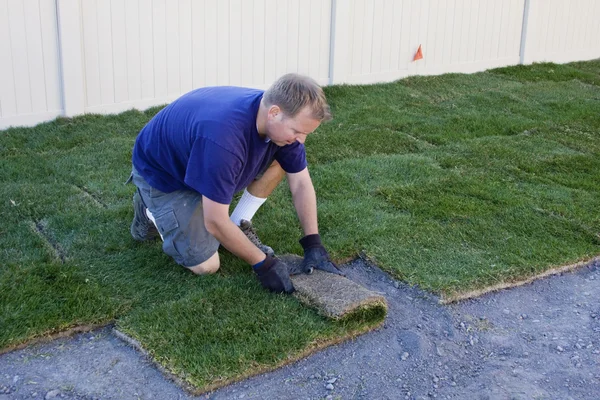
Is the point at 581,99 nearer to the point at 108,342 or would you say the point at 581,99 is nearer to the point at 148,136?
the point at 148,136

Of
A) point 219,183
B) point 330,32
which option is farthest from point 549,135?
point 219,183

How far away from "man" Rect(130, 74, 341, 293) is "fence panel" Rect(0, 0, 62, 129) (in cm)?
251

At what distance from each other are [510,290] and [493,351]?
65 centimetres

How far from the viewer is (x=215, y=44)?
7.07m

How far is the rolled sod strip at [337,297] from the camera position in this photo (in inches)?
135

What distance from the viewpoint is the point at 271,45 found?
7469 millimetres

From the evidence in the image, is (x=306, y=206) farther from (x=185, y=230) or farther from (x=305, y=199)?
(x=185, y=230)

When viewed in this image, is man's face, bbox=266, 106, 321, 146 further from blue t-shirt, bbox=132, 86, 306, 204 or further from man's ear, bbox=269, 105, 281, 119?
blue t-shirt, bbox=132, 86, 306, 204

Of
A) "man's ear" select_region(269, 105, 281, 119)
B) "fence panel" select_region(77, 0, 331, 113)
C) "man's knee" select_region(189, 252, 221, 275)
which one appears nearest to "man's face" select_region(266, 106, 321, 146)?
"man's ear" select_region(269, 105, 281, 119)

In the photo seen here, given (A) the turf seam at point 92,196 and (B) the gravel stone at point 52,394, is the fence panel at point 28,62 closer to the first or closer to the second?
(A) the turf seam at point 92,196

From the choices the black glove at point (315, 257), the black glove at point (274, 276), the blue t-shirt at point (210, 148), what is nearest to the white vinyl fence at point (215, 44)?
the blue t-shirt at point (210, 148)

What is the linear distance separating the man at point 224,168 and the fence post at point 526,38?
6835 mm

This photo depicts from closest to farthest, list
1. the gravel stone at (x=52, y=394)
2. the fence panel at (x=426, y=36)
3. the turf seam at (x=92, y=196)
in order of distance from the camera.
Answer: the gravel stone at (x=52, y=394) < the turf seam at (x=92, y=196) < the fence panel at (x=426, y=36)

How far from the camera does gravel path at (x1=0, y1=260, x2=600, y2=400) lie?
3.02 m
